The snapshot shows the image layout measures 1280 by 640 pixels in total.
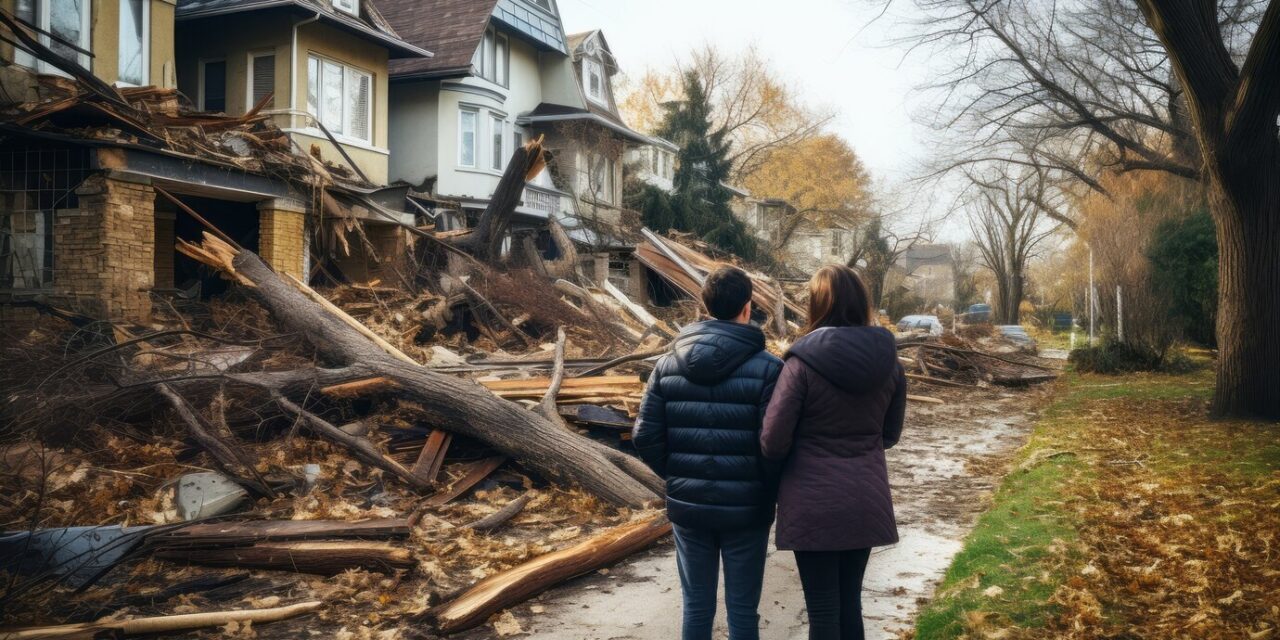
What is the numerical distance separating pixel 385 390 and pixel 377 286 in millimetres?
7866

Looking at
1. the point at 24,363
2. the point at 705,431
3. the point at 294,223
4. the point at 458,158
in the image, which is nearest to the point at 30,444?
the point at 24,363

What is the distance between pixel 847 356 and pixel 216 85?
67.1ft

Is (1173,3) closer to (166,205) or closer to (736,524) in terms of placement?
(736,524)

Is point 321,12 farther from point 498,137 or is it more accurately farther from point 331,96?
point 498,137

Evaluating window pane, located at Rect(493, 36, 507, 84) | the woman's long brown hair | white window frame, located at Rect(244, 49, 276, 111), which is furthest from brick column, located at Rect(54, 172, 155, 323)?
window pane, located at Rect(493, 36, 507, 84)

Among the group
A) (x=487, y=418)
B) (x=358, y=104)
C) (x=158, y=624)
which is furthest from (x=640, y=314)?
(x=158, y=624)

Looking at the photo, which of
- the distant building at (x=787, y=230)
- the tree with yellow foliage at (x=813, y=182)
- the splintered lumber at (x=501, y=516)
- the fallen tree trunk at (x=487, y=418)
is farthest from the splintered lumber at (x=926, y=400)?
the tree with yellow foliage at (x=813, y=182)

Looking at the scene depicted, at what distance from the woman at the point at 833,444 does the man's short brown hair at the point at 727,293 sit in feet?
0.95

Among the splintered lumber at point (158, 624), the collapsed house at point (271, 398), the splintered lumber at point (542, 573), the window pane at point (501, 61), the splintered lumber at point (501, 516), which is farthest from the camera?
the window pane at point (501, 61)

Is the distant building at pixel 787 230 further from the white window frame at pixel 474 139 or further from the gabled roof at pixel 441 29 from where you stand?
the gabled roof at pixel 441 29

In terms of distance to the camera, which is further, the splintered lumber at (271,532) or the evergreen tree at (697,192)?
the evergreen tree at (697,192)

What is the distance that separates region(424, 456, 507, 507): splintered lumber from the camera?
770 cm

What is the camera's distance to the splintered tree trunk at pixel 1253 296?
12.0m

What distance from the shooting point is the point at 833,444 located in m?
3.55
